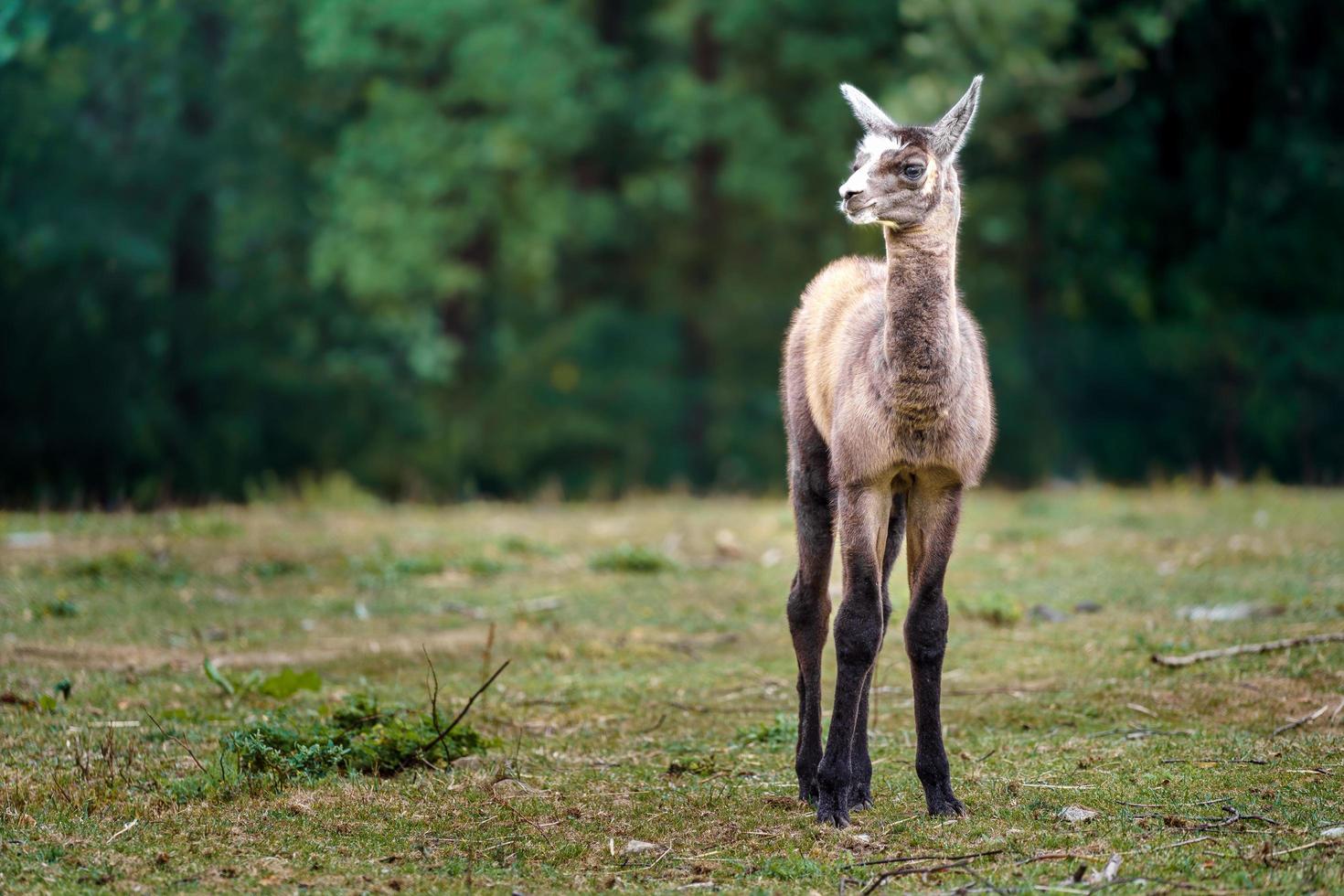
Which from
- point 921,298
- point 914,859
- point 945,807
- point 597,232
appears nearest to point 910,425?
point 921,298

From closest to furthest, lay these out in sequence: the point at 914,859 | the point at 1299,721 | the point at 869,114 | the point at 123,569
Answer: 1. the point at 914,859
2. the point at 869,114
3. the point at 1299,721
4. the point at 123,569

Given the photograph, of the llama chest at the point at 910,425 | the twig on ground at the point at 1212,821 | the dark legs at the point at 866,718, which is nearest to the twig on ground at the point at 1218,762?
the twig on ground at the point at 1212,821

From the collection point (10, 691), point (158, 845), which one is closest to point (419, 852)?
point (158, 845)

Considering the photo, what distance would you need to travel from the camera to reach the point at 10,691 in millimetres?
7176

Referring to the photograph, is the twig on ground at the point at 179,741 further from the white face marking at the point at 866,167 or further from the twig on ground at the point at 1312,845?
the twig on ground at the point at 1312,845

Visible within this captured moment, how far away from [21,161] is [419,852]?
1518cm

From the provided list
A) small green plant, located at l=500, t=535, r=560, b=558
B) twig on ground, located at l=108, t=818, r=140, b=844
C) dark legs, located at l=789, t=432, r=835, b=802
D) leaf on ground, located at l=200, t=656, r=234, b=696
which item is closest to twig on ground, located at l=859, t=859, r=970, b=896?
dark legs, located at l=789, t=432, r=835, b=802

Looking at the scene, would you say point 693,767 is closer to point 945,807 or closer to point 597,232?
point 945,807

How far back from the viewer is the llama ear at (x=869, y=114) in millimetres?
5758

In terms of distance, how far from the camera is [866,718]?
6.00 metres

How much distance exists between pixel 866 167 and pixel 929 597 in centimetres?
164

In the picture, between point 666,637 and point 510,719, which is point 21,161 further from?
point 510,719

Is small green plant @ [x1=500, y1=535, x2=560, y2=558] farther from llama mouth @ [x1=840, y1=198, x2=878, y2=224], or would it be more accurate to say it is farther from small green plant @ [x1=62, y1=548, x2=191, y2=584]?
llama mouth @ [x1=840, y1=198, x2=878, y2=224]

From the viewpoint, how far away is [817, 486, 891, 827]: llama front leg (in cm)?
564
